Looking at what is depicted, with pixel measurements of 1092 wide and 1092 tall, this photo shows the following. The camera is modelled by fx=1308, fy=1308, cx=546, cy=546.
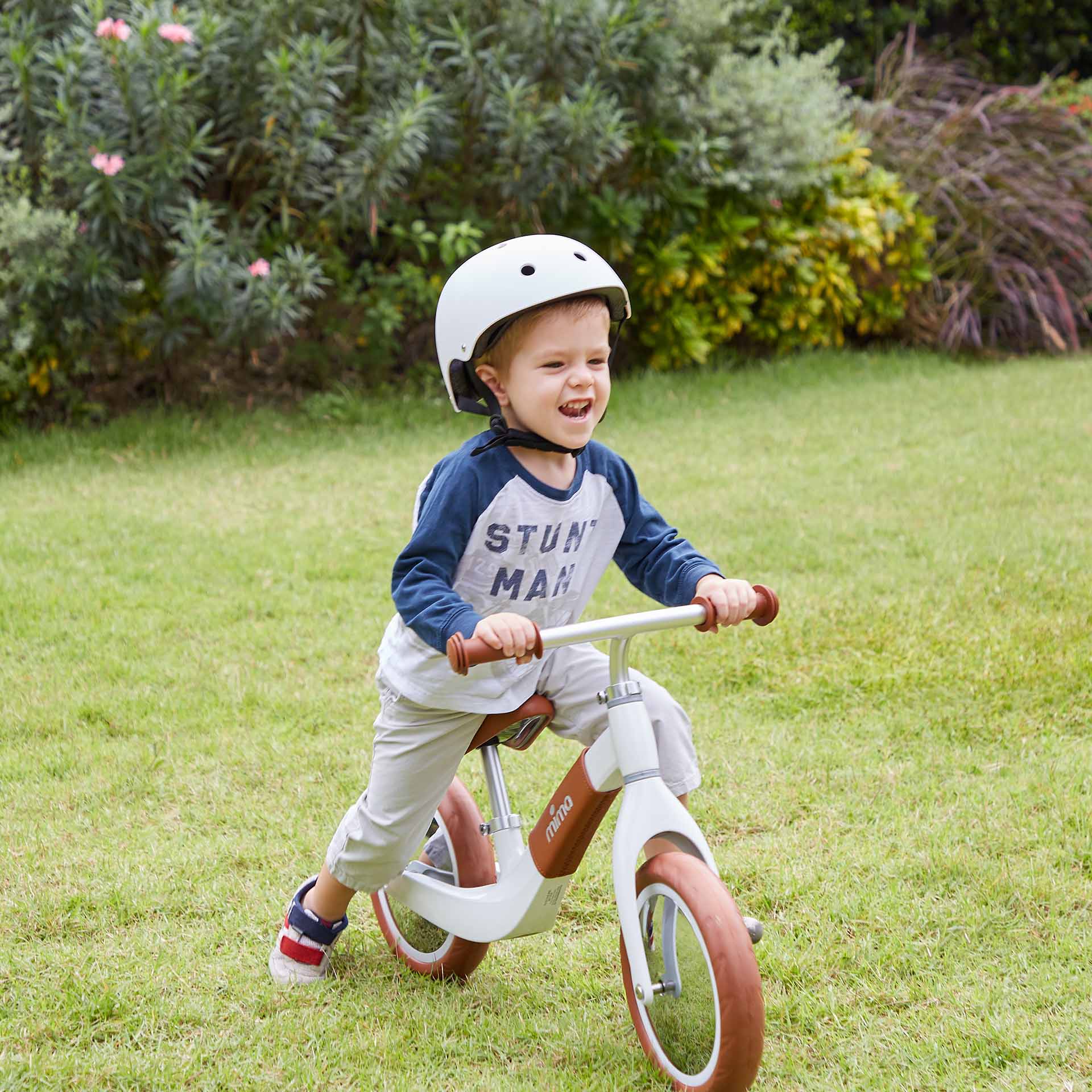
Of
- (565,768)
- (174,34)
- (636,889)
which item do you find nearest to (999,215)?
(174,34)

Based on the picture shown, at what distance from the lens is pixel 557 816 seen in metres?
2.45

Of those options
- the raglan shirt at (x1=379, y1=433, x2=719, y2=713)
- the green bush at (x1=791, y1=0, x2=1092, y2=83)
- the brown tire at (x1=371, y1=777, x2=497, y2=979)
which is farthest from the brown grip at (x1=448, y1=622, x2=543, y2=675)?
the green bush at (x1=791, y1=0, x2=1092, y2=83)

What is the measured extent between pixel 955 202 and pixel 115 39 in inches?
255

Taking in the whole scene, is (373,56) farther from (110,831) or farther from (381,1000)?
(381,1000)

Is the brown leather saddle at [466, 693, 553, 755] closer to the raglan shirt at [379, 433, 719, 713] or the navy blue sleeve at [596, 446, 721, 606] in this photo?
the raglan shirt at [379, 433, 719, 713]

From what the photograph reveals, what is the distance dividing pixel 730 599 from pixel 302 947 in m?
1.23

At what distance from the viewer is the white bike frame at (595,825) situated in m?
2.27

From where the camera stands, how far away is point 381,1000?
2727mm

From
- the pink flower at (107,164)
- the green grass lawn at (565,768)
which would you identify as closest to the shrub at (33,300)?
the pink flower at (107,164)

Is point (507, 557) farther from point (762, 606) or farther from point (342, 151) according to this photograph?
point (342, 151)

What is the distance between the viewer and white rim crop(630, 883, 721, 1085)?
2139mm

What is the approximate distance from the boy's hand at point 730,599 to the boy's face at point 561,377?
36cm

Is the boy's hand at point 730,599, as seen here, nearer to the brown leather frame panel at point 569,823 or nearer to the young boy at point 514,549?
the young boy at point 514,549

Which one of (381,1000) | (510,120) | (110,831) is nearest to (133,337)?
(510,120)
